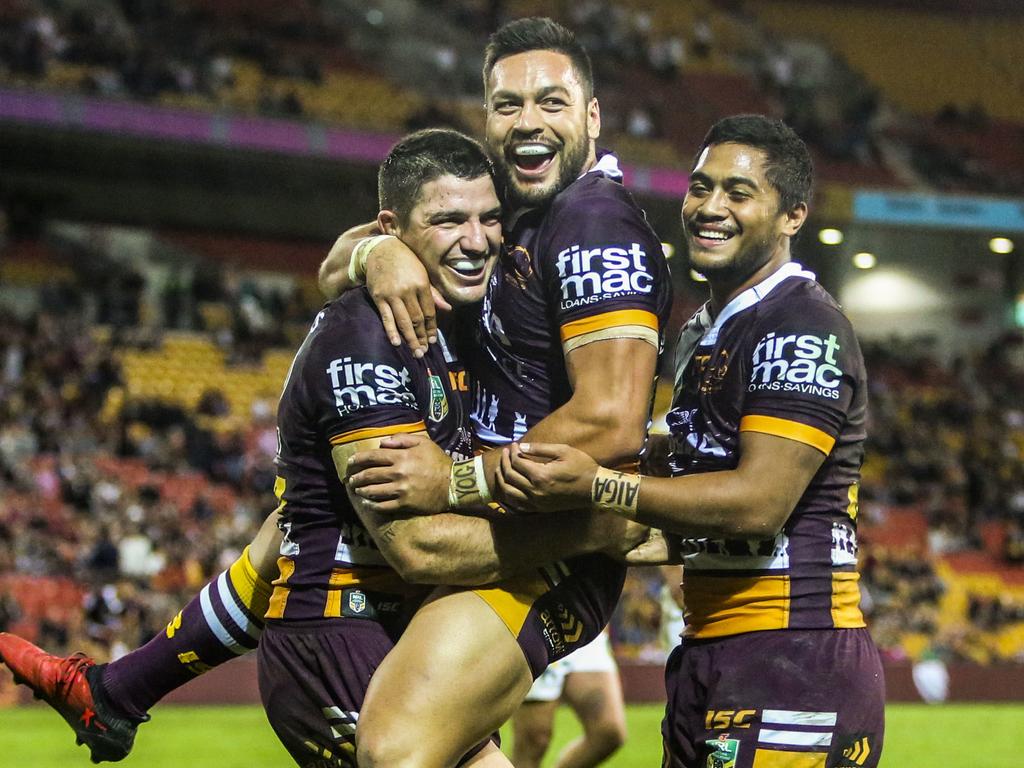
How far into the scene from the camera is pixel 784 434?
4.43m

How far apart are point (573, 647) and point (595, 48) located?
2852 cm

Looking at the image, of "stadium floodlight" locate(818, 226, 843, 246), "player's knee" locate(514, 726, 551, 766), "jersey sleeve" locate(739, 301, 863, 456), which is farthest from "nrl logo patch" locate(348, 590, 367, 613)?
"stadium floodlight" locate(818, 226, 843, 246)

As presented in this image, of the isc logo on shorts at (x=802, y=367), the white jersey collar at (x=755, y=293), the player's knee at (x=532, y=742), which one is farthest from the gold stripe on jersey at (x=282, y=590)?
the player's knee at (x=532, y=742)

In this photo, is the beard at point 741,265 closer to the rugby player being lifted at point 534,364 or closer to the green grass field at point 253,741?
the rugby player being lifted at point 534,364

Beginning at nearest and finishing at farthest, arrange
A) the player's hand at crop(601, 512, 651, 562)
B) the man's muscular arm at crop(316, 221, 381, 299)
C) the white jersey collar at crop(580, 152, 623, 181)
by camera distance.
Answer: the player's hand at crop(601, 512, 651, 562)
the white jersey collar at crop(580, 152, 623, 181)
the man's muscular arm at crop(316, 221, 381, 299)

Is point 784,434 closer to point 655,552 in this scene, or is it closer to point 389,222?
point 655,552

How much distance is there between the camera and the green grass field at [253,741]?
38.6ft

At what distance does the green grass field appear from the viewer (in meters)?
11.8


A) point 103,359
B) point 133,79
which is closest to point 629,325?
point 103,359

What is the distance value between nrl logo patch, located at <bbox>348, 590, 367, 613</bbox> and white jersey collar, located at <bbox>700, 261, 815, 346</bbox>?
55.4 inches

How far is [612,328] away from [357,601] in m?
1.26

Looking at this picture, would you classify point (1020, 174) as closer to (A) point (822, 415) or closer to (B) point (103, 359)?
(B) point (103, 359)

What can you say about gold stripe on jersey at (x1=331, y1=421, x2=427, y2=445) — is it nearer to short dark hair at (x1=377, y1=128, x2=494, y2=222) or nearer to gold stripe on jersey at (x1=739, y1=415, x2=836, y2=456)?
short dark hair at (x1=377, y1=128, x2=494, y2=222)

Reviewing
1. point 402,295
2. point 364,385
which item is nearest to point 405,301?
point 402,295
